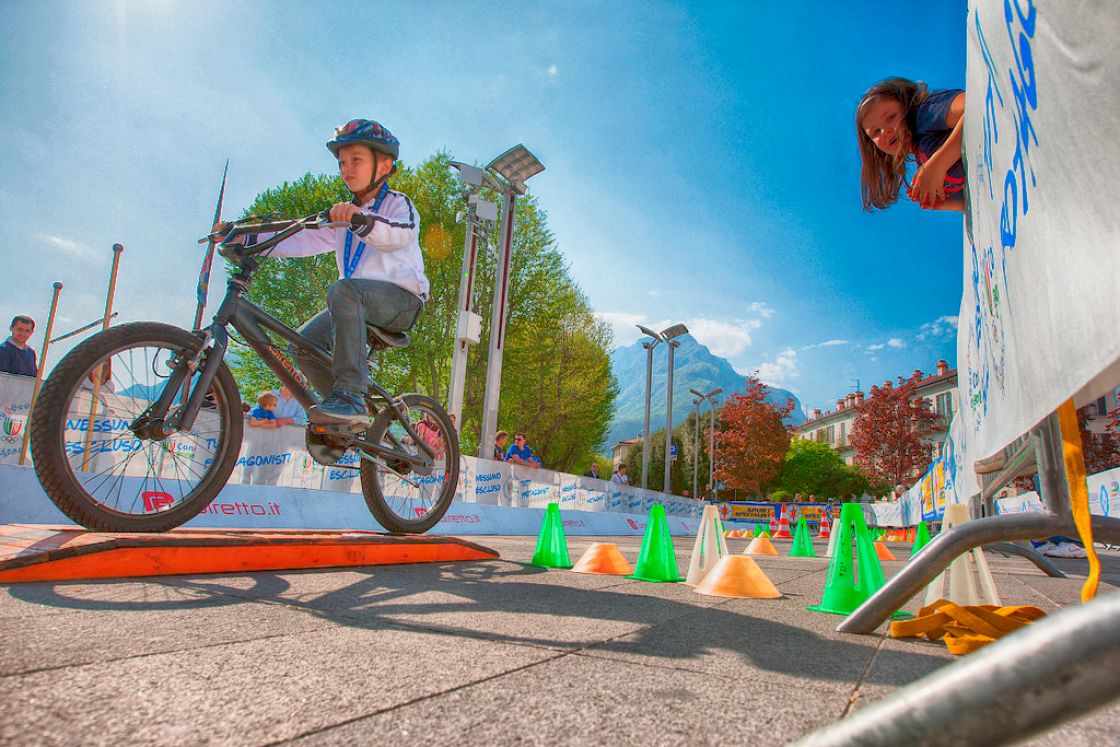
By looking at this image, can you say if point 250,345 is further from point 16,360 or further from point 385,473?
point 16,360

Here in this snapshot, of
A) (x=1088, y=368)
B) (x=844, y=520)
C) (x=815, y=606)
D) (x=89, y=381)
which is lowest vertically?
(x=815, y=606)

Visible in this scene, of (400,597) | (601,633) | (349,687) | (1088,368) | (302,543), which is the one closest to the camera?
(1088,368)

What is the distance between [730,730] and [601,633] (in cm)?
94

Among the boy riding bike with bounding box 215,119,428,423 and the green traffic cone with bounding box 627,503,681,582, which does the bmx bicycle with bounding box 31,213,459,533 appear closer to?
the boy riding bike with bounding box 215,119,428,423

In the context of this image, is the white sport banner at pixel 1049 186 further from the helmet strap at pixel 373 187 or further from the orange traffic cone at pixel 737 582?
the helmet strap at pixel 373 187

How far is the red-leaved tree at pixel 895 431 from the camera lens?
44938 mm

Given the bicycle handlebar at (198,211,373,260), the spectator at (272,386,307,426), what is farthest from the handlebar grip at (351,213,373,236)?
the spectator at (272,386,307,426)

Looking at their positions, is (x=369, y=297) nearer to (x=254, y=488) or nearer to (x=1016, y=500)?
(x=254, y=488)

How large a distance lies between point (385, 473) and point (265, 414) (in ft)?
16.8

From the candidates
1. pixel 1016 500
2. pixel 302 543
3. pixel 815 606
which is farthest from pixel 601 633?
pixel 1016 500

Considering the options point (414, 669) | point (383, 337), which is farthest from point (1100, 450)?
point (414, 669)

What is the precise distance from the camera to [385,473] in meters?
4.91

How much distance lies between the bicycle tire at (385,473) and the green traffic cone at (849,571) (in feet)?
9.51

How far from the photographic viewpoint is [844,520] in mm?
3277
